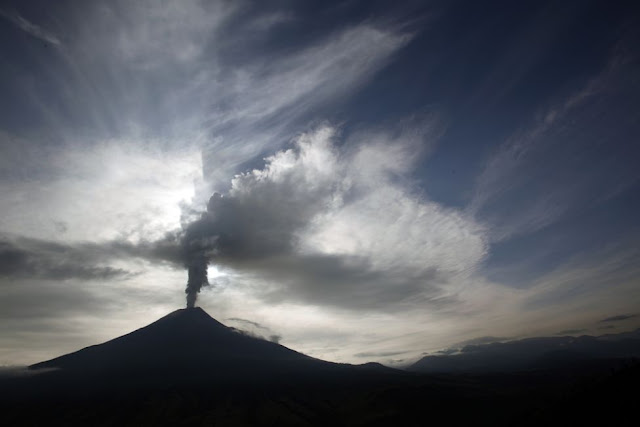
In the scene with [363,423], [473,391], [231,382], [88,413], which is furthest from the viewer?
[231,382]

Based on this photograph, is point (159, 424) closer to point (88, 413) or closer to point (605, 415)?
point (88, 413)

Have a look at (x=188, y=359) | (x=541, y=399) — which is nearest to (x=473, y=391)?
(x=541, y=399)

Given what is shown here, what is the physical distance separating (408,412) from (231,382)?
83299 mm

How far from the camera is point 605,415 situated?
5191 cm

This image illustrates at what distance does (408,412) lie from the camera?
114312 millimetres

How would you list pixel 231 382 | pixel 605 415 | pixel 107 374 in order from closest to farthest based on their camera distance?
pixel 605 415 < pixel 231 382 < pixel 107 374

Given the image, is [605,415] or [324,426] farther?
[324,426]

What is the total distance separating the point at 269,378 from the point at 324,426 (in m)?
66.2

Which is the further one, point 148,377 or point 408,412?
point 148,377

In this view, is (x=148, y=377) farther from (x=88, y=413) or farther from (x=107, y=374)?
(x=88, y=413)

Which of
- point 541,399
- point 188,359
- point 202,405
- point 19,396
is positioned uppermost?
point 188,359

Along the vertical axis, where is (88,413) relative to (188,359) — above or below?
below

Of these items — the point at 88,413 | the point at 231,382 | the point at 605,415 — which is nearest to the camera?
the point at 605,415

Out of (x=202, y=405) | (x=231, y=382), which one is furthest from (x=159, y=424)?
(x=231, y=382)
